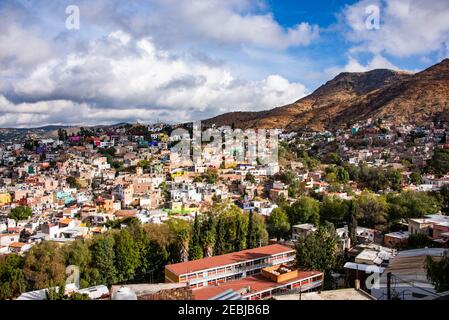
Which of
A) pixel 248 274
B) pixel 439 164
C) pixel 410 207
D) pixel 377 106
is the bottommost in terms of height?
pixel 248 274

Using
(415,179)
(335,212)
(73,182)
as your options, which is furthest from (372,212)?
(73,182)

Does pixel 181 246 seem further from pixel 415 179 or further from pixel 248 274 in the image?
pixel 415 179

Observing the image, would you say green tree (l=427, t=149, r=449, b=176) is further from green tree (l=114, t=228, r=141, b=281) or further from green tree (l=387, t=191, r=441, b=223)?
green tree (l=114, t=228, r=141, b=281)

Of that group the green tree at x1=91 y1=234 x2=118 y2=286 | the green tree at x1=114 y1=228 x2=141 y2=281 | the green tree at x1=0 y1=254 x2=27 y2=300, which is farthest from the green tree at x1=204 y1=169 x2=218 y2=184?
the green tree at x1=0 y1=254 x2=27 y2=300

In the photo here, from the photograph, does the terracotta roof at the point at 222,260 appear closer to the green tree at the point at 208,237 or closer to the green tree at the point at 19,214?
the green tree at the point at 208,237

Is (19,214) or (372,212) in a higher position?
(372,212)
